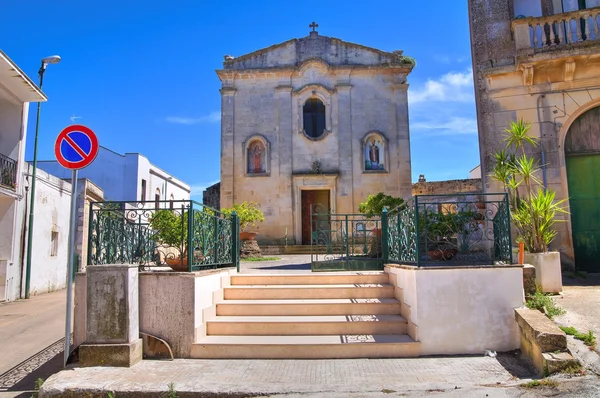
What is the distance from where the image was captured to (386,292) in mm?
6914

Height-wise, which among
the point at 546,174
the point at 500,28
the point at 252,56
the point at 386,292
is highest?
the point at 252,56

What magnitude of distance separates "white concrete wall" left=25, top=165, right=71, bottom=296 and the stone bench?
14.4m

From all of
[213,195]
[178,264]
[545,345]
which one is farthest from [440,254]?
[213,195]

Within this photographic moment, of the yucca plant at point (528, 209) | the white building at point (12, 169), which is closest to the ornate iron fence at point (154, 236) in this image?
the yucca plant at point (528, 209)

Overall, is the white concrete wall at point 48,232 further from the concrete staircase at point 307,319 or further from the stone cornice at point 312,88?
the stone cornice at point 312,88

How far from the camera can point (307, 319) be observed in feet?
20.6

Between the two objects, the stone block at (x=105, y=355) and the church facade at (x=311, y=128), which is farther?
the church facade at (x=311, y=128)

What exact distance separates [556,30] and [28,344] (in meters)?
11.4

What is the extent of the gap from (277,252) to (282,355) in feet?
44.6


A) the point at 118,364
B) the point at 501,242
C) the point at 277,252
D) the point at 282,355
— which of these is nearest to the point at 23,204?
the point at 277,252

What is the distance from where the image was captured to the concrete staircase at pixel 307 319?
18.7 feet

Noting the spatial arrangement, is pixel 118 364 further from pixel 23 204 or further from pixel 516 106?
pixel 23 204

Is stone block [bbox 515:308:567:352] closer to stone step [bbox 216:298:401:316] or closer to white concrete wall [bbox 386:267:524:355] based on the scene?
white concrete wall [bbox 386:267:524:355]

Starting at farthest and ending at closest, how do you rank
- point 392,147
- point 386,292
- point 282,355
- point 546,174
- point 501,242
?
1. point 392,147
2. point 546,174
3. point 386,292
4. point 501,242
5. point 282,355
